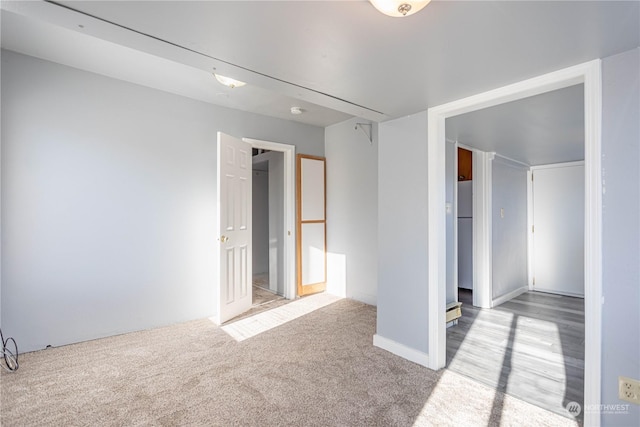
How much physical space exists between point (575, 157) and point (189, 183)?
5085 millimetres

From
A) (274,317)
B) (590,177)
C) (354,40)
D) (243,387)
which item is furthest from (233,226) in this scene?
(590,177)

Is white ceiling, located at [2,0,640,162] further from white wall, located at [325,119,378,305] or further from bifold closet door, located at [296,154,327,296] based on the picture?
bifold closet door, located at [296,154,327,296]

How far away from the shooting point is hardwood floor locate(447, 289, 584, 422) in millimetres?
2074

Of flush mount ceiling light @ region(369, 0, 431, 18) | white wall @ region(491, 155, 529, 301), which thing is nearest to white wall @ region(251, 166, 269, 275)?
white wall @ region(491, 155, 529, 301)

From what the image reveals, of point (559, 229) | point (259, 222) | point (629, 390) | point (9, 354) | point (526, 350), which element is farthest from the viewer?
point (259, 222)

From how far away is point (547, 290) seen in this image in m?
4.73

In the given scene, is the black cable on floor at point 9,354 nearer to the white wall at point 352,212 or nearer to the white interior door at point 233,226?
the white interior door at point 233,226

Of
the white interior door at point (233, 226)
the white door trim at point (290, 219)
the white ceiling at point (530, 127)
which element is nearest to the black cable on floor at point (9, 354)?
the white interior door at point (233, 226)

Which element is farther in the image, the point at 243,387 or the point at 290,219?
the point at 290,219

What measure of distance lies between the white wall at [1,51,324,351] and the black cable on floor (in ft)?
0.15

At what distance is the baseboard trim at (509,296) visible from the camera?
400cm

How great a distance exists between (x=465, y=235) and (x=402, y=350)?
290cm

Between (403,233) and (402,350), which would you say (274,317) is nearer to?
(402,350)

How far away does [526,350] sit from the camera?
2654 millimetres
